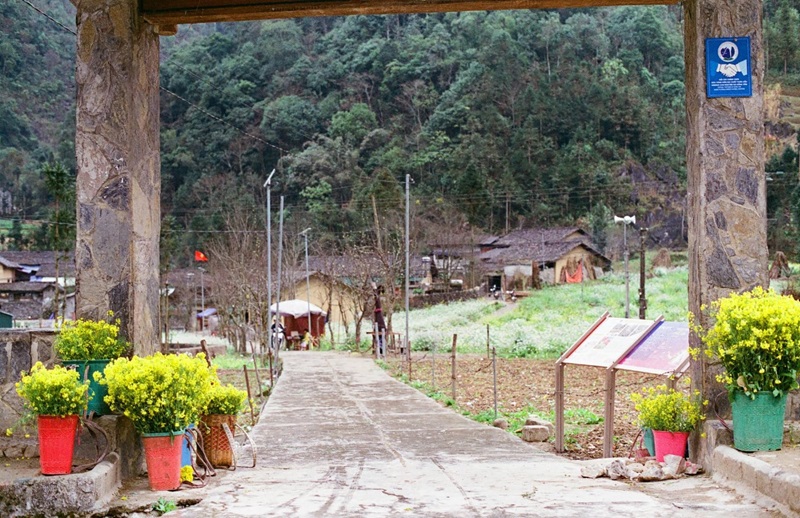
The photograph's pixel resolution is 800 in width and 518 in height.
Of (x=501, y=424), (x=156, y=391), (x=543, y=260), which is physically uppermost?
(x=543, y=260)

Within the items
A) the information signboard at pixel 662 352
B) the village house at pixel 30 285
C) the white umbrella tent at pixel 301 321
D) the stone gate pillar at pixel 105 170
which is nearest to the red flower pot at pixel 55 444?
the stone gate pillar at pixel 105 170

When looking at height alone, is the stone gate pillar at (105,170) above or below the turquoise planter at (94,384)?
above

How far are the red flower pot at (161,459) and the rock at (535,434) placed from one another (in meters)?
5.27

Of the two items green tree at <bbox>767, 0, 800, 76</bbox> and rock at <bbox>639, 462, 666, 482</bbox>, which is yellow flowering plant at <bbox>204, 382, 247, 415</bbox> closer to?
rock at <bbox>639, 462, 666, 482</bbox>

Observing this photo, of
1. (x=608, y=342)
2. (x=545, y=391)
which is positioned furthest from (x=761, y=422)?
(x=545, y=391)

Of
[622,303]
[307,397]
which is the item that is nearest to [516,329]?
[622,303]

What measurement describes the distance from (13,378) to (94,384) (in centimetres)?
63

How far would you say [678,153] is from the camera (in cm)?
7475

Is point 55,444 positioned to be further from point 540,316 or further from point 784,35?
point 784,35

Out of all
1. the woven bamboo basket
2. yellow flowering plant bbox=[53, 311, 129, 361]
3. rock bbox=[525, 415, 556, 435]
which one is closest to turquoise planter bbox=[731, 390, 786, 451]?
the woven bamboo basket

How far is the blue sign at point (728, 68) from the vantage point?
271 inches

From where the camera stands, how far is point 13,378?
21.6 feet

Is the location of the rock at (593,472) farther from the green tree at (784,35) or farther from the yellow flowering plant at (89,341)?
the green tree at (784,35)

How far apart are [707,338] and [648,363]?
170 centimetres
